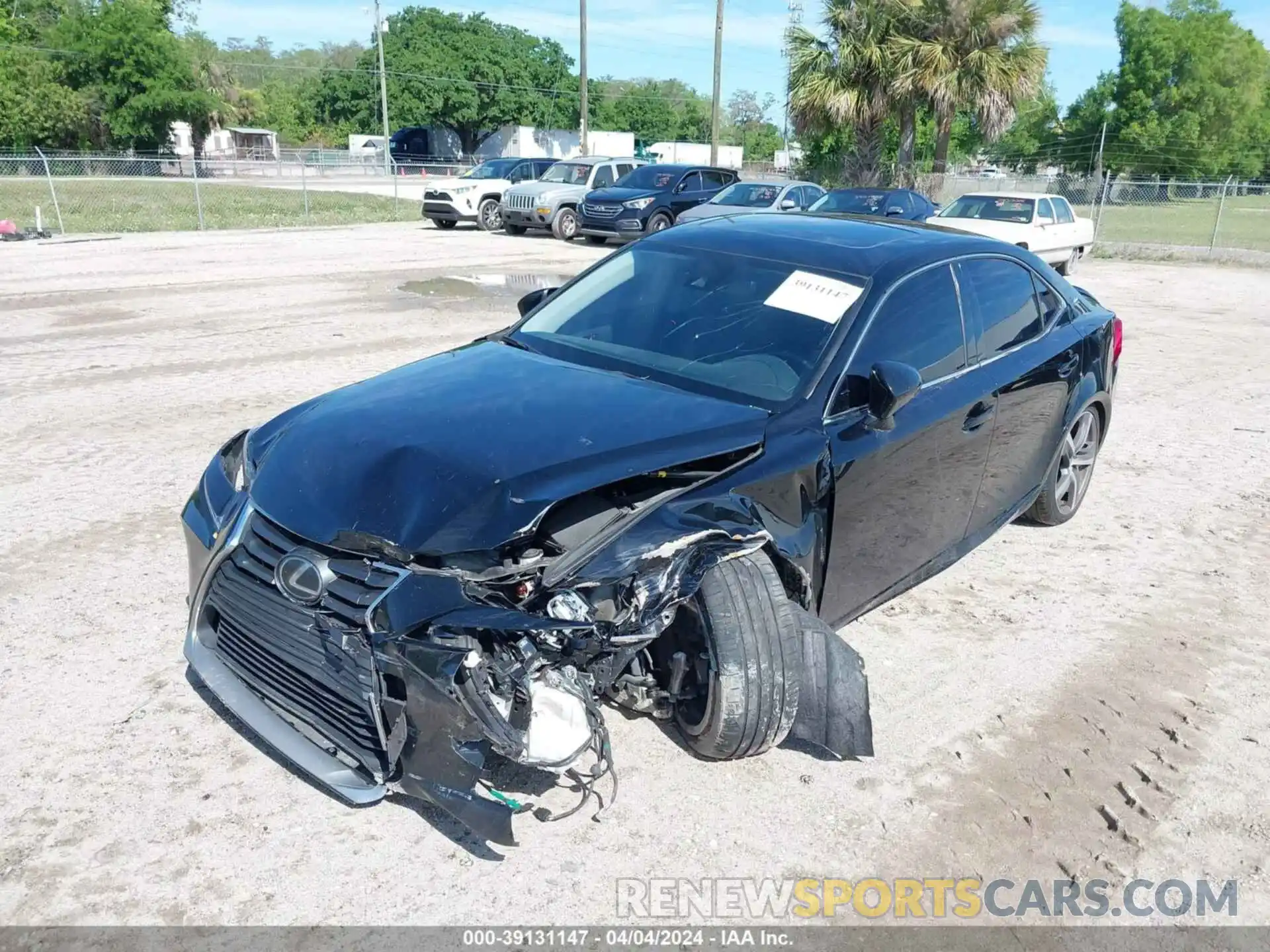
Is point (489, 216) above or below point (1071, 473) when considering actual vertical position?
above

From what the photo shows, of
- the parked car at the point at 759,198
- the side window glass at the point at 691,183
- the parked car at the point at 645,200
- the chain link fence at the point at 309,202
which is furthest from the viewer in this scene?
the chain link fence at the point at 309,202

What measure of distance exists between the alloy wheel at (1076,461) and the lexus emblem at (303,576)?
3934mm

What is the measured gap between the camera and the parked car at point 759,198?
63.0ft

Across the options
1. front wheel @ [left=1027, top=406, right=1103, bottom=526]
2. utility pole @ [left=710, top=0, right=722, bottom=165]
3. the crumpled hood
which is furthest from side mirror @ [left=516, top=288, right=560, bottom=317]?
utility pole @ [left=710, top=0, right=722, bottom=165]

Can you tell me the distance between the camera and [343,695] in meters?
2.77

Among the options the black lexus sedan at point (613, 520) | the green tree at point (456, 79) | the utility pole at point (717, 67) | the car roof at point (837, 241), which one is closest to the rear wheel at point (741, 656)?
the black lexus sedan at point (613, 520)

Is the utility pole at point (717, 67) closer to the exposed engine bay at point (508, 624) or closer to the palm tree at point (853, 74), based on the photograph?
the palm tree at point (853, 74)

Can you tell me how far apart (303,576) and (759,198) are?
59.2 feet

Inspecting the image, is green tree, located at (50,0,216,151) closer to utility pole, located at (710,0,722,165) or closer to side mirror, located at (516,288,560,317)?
utility pole, located at (710,0,722,165)

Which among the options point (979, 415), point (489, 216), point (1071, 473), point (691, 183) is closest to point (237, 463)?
point (979, 415)

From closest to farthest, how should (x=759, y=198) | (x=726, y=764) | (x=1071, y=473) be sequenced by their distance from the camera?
(x=726, y=764), (x=1071, y=473), (x=759, y=198)

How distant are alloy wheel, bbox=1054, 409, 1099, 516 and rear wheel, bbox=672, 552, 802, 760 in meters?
2.81

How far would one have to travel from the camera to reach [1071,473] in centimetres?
548

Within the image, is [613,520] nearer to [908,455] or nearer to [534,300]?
[908,455]
